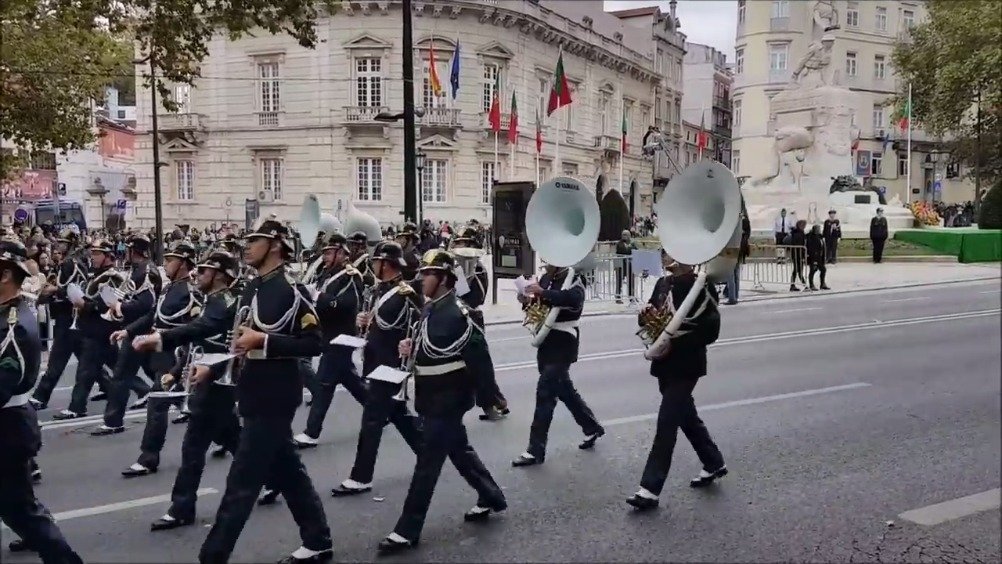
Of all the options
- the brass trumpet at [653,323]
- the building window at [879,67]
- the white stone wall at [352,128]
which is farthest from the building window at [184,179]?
the brass trumpet at [653,323]

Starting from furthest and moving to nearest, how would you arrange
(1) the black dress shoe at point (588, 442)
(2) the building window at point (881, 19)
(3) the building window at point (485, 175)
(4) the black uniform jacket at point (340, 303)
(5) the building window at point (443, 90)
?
(3) the building window at point (485, 175), (5) the building window at point (443, 90), (2) the building window at point (881, 19), (4) the black uniform jacket at point (340, 303), (1) the black dress shoe at point (588, 442)

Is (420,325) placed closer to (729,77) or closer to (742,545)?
Result: (742,545)

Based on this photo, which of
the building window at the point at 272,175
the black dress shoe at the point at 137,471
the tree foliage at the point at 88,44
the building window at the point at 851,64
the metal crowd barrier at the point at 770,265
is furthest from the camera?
the building window at the point at 272,175

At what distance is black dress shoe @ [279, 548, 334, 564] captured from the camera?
5070 millimetres

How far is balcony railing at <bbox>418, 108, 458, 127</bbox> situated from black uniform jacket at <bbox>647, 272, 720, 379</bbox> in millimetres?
34771

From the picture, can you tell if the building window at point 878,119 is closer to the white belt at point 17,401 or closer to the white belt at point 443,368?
the white belt at point 443,368

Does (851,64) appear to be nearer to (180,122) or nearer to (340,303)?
(180,122)

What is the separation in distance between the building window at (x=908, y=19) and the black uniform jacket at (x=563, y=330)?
79.7ft

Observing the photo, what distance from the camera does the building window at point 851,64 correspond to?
34.1 metres

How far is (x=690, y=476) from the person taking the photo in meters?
6.96

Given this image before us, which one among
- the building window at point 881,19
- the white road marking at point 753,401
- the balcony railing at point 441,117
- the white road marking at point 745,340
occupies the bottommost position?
the white road marking at point 753,401

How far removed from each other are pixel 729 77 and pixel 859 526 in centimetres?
1128

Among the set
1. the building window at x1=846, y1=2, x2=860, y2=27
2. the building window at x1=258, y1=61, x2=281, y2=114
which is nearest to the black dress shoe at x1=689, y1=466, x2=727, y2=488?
the building window at x1=846, y1=2, x2=860, y2=27

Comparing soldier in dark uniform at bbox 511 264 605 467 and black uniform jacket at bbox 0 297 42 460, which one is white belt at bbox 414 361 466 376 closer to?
soldier in dark uniform at bbox 511 264 605 467
